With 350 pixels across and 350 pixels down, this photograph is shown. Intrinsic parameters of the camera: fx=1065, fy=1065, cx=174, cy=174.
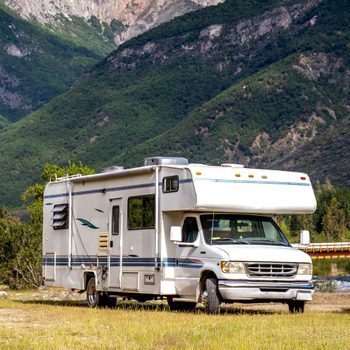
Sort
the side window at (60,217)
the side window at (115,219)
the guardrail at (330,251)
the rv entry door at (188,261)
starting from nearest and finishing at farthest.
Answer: the rv entry door at (188,261)
the side window at (115,219)
the side window at (60,217)
the guardrail at (330,251)

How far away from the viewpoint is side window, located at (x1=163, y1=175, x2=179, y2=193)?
2296 cm

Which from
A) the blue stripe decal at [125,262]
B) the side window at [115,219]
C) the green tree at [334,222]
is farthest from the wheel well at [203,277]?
the green tree at [334,222]

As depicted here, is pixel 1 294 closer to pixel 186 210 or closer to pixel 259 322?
pixel 186 210

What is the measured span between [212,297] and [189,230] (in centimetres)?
181

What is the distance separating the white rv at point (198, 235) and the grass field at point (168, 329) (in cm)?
66

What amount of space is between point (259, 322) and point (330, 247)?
75328mm

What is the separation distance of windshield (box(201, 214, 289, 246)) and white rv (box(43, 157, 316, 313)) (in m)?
0.02

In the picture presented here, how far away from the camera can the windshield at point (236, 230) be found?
22859mm

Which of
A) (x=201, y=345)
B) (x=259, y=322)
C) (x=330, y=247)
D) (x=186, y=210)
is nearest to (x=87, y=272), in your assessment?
(x=186, y=210)

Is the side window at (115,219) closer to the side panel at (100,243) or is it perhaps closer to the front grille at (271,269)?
the side panel at (100,243)

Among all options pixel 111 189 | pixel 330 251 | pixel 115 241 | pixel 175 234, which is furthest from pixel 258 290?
pixel 330 251

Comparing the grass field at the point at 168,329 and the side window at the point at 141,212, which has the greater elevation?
the side window at the point at 141,212

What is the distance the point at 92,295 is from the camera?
26.6 meters

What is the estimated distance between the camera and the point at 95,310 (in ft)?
81.0
